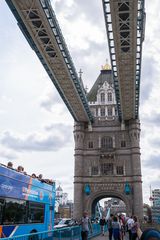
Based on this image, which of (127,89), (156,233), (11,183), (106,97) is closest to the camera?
(156,233)

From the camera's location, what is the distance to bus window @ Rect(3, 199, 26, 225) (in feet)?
40.6

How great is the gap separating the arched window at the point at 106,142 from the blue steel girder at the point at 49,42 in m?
10.9

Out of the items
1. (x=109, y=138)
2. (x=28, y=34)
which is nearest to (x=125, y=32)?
(x=28, y=34)

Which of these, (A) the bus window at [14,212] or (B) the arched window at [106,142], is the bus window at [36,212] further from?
(B) the arched window at [106,142]

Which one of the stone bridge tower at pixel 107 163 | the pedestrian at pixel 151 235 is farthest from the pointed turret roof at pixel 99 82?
the pedestrian at pixel 151 235

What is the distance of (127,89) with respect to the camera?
131 feet

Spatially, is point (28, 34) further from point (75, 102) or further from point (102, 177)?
point (102, 177)

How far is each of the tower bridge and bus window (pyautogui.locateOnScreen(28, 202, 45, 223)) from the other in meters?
16.0

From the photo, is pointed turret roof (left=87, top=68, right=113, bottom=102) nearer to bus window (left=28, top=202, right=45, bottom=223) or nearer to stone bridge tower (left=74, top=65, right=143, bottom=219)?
stone bridge tower (left=74, top=65, right=143, bottom=219)

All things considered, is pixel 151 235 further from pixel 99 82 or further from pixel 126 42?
pixel 99 82

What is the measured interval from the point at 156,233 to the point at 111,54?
3014 centimetres

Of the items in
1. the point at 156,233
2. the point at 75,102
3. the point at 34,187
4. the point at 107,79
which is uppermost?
the point at 107,79

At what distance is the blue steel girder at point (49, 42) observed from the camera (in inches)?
980

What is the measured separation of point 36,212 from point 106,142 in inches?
1426
